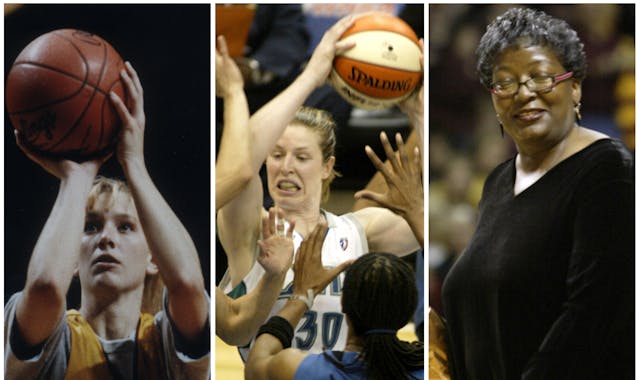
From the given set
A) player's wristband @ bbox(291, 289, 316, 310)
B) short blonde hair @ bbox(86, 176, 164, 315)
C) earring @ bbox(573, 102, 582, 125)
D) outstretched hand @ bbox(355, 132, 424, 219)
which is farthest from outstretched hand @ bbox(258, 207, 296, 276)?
earring @ bbox(573, 102, 582, 125)

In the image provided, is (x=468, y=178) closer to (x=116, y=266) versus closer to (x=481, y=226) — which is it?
(x=481, y=226)

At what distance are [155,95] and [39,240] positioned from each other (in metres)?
0.78

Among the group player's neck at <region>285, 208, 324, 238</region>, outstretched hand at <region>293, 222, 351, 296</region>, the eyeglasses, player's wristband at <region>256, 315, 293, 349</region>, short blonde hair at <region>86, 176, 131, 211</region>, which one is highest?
the eyeglasses

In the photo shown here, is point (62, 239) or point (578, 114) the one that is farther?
point (62, 239)

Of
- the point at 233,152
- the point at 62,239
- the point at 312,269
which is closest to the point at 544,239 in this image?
the point at 312,269

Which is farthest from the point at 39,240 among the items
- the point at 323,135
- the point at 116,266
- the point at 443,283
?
the point at 443,283

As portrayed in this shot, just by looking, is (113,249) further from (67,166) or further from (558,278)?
(558,278)

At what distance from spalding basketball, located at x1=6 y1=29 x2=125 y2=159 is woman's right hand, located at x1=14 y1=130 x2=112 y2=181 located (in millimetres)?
26

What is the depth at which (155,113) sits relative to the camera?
437 centimetres

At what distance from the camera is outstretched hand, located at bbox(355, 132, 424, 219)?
4309 mm

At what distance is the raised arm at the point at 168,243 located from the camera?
4324 millimetres

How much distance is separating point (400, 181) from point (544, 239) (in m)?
0.64

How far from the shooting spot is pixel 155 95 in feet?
14.3

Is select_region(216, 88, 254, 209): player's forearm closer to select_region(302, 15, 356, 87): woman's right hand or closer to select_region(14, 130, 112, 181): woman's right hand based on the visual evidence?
select_region(302, 15, 356, 87): woman's right hand
